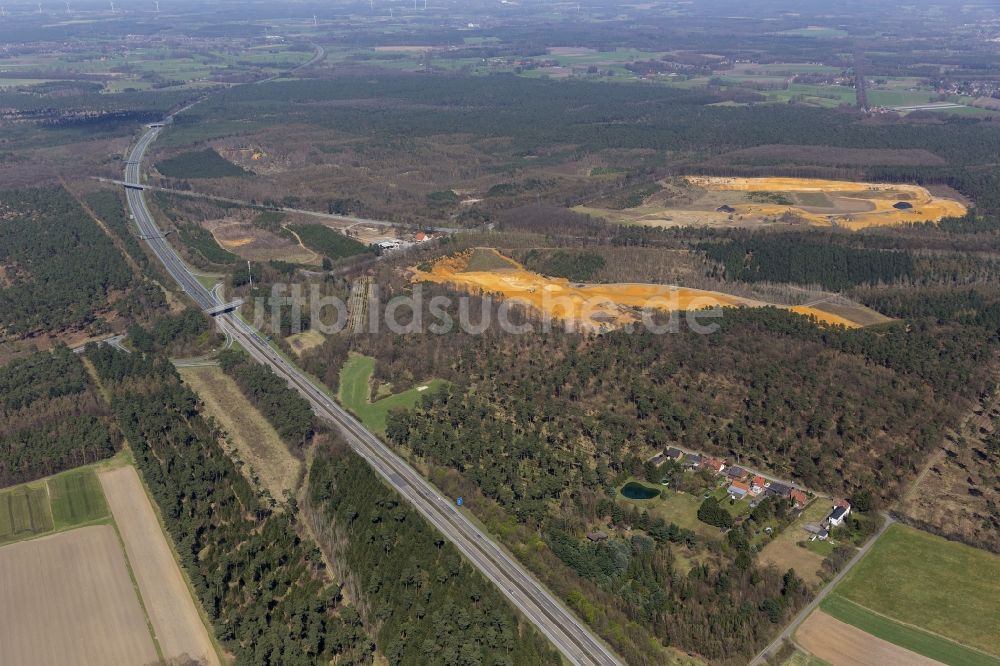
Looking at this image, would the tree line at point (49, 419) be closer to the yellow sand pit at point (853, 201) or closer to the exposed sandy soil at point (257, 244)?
the exposed sandy soil at point (257, 244)

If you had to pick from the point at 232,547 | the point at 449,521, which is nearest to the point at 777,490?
the point at 449,521

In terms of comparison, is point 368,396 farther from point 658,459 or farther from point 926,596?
point 926,596

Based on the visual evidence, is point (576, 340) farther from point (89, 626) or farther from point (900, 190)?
point (900, 190)

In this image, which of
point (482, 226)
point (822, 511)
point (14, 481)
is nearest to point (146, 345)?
point (14, 481)

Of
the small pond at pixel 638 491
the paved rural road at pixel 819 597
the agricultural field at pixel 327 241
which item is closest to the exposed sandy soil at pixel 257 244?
the agricultural field at pixel 327 241

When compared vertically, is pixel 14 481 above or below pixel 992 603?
below

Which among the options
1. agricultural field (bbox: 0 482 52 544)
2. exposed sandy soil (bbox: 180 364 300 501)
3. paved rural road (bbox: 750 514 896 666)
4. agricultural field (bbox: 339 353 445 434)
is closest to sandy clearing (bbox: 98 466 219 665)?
agricultural field (bbox: 0 482 52 544)
